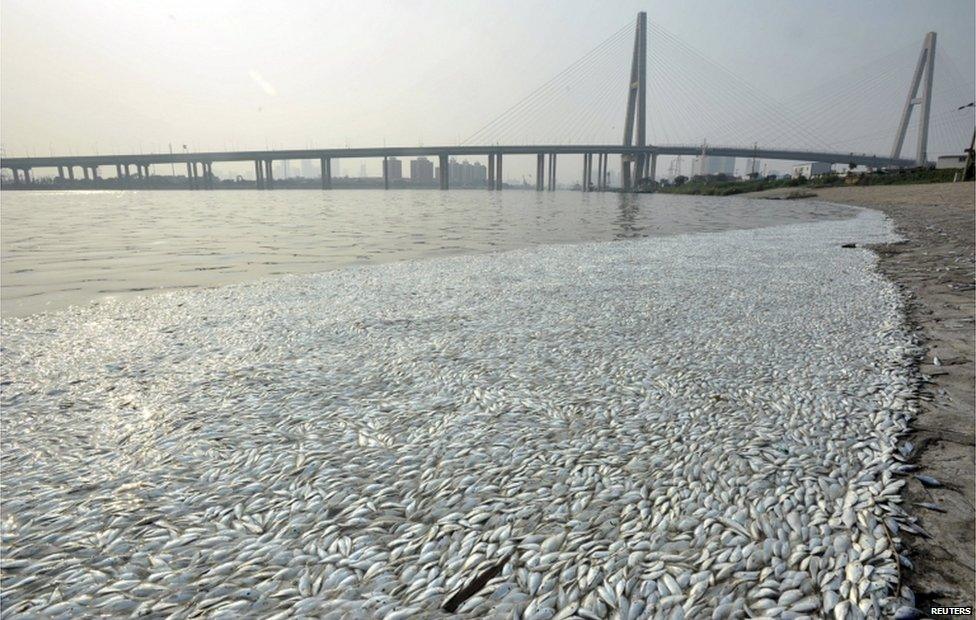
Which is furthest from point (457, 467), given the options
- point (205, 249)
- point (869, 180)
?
point (869, 180)

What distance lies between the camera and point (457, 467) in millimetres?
2387

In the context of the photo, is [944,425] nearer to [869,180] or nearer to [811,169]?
[869,180]

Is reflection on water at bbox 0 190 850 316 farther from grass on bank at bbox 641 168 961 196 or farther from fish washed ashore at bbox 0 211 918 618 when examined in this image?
grass on bank at bbox 641 168 961 196

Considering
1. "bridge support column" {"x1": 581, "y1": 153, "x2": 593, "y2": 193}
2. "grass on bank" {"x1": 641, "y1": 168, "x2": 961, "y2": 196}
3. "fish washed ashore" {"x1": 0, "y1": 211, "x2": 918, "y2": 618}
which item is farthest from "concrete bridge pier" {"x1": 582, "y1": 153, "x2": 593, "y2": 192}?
"fish washed ashore" {"x1": 0, "y1": 211, "x2": 918, "y2": 618}

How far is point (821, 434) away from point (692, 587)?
146 cm

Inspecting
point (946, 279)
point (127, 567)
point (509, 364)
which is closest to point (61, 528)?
point (127, 567)

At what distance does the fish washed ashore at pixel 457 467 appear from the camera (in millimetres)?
1702

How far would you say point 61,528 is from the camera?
1981 millimetres

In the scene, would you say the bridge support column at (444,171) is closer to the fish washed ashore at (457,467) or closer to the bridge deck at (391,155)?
the bridge deck at (391,155)

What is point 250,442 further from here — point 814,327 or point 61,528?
point 814,327

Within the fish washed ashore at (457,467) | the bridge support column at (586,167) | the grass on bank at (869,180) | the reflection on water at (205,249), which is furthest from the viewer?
the bridge support column at (586,167)

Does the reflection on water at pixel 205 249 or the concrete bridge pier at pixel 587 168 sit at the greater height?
the concrete bridge pier at pixel 587 168

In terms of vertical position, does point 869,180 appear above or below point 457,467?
above

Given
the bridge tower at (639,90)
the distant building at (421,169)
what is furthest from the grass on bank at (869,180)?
the distant building at (421,169)
